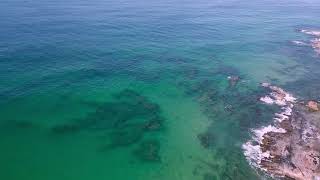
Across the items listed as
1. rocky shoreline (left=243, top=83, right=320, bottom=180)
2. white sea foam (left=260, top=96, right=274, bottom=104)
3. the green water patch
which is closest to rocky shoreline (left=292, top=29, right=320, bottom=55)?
the green water patch

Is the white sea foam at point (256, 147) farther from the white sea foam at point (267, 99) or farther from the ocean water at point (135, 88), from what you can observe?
the white sea foam at point (267, 99)

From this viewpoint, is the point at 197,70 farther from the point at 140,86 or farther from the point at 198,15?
the point at 198,15

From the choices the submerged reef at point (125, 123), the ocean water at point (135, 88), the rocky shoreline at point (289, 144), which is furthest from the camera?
the submerged reef at point (125, 123)

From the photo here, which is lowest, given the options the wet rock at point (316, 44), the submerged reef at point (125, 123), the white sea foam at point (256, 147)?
the white sea foam at point (256, 147)

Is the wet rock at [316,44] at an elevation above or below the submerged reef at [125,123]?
above

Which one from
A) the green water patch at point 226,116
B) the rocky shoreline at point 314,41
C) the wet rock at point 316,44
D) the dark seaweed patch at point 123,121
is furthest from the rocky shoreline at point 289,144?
the rocky shoreline at point 314,41

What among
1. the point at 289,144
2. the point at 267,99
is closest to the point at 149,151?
the point at 289,144

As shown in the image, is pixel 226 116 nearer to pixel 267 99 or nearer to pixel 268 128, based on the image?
pixel 268 128
